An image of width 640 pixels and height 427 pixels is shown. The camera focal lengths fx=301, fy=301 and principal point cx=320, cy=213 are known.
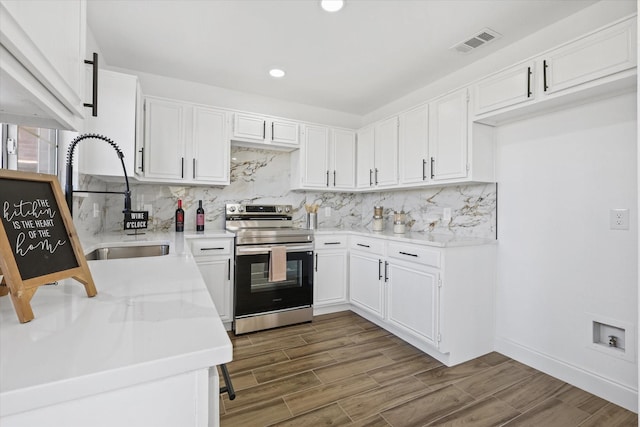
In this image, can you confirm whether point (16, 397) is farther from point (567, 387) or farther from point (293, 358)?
point (567, 387)

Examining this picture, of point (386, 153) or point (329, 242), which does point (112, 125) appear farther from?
point (386, 153)

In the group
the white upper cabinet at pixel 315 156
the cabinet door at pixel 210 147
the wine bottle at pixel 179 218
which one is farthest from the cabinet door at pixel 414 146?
the wine bottle at pixel 179 218

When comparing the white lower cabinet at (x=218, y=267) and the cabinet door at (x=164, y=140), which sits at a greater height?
the cabinet door at (x=164, y=140)

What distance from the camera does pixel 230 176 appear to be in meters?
3.48

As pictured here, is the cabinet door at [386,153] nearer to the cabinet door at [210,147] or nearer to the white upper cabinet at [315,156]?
the white upper cabinet at [315,156]

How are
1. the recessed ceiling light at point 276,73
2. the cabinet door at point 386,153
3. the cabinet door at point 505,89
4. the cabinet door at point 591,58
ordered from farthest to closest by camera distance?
the cabinet door at point 386,153
the recessed ceiling light at point 276,73
the cabinet door at point 505,89
the cabinet door at point 591,58

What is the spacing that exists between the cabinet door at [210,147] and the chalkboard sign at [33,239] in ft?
7.20

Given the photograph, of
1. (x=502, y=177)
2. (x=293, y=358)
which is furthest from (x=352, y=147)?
(x=293, y=358)

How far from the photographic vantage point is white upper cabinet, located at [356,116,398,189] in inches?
130

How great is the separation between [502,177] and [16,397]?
2987mm

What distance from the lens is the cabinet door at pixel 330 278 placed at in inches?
130

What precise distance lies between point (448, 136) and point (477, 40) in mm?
758

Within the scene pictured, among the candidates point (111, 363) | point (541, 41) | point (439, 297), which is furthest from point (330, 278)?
point (111, 363)

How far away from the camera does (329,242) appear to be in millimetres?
3371
